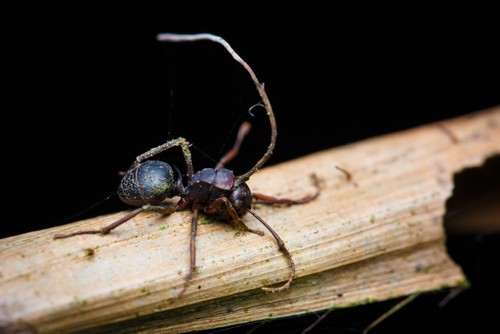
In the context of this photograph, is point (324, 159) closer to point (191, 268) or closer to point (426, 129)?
point (426, 129)

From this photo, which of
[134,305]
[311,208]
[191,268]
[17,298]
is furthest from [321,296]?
[17,298]

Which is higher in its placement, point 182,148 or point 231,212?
point 182,148

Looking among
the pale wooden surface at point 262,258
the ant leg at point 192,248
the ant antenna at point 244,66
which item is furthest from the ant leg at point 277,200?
the ant leg at point 192,248

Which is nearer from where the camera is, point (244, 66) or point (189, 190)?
point (244, 66)

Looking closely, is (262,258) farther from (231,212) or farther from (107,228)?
(107,228)

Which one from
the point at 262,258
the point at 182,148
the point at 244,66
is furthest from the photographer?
the point at 182,148

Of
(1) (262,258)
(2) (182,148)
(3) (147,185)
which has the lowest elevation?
(1) (262,258)

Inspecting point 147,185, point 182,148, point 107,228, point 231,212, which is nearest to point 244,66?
point 182,148
